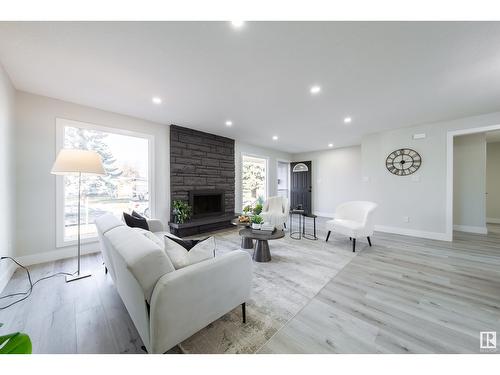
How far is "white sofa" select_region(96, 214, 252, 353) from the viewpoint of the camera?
1.06m

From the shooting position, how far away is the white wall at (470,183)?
4.33 metres

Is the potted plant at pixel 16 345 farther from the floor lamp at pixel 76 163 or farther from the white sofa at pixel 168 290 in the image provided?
the floor lamp at pixel 76 163

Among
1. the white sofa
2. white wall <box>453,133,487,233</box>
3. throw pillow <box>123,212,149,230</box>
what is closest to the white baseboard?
white wall <box>453,133,487,233</box>

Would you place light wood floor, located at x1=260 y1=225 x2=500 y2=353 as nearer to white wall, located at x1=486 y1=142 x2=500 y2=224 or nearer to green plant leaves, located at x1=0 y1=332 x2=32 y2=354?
green plant leaves, located at x1=0 y1=332 x2=32 y2=354

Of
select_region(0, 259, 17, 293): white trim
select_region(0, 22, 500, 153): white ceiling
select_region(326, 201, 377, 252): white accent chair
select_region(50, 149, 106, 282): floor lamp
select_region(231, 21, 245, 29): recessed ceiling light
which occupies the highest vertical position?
select_region(0, 22, 500, 153): white ceiling

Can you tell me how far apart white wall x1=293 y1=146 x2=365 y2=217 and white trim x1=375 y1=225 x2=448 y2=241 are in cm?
163

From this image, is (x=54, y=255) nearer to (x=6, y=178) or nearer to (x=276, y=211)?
(x=6, y=178)

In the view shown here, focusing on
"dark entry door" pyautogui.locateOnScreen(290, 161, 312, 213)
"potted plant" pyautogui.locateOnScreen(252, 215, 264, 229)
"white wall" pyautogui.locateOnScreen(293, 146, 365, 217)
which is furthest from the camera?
"dark entry door" pyautogui.locateOnScreen(290, 161, 312, 213)

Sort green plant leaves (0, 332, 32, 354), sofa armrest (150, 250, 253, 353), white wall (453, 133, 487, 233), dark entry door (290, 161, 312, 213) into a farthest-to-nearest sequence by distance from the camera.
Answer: dark entry door (290, 161, 312, 213), white wall (453, 133, 487, 233), sofa armrest (150, 250, 253, 353), green plant leaves (0, 332, 32, 354)

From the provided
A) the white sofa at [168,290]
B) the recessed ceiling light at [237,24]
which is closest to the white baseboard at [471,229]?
the white sofa at [168,290]

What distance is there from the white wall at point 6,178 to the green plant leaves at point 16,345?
2.31 m

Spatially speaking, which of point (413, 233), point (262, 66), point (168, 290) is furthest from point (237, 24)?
point (413, 233)
